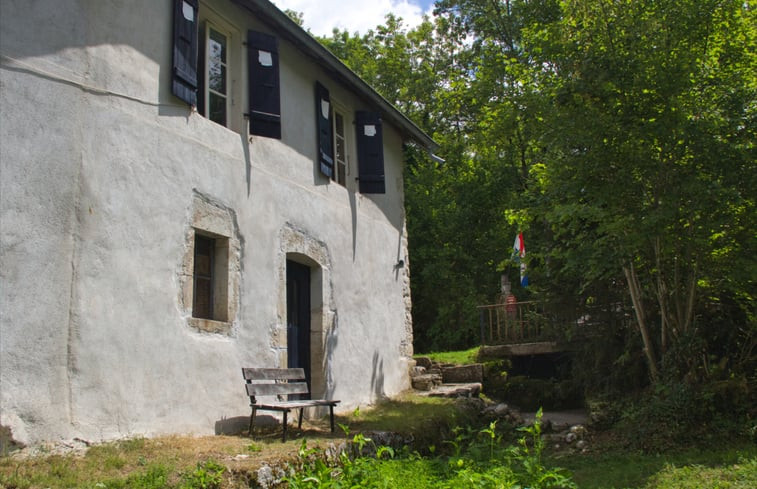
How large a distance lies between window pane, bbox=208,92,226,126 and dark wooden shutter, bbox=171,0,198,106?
585 millimetres

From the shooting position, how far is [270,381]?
710cm

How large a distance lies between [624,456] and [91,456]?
17.3ft

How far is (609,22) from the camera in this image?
8.00 meters

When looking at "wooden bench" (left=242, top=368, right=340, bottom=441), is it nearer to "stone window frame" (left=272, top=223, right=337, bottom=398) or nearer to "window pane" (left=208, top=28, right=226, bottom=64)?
"stone window frame" (left=272, top=223, right=337, bottom=398)

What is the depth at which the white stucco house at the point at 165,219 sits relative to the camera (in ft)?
16.2

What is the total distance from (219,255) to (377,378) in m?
3.96

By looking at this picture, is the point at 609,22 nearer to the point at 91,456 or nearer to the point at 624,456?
the point at 624,456

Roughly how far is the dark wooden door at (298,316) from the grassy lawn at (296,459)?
92 centimetres

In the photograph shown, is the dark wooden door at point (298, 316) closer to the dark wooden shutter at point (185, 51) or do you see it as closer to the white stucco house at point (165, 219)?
the white stucco house at point (165, 219)

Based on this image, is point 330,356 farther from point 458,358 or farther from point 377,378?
point 458,358

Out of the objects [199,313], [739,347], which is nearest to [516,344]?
[739,347]

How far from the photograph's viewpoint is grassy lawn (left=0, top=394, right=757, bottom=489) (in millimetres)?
4367

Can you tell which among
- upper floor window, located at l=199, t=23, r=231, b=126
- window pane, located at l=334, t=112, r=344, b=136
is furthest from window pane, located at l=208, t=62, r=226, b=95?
window pane, located at l=334, t=112, r=344, b=136

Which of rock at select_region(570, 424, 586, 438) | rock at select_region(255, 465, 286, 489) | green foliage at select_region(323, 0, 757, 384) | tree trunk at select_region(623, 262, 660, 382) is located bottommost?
rock at select_region(570, 424, 586, 438)
